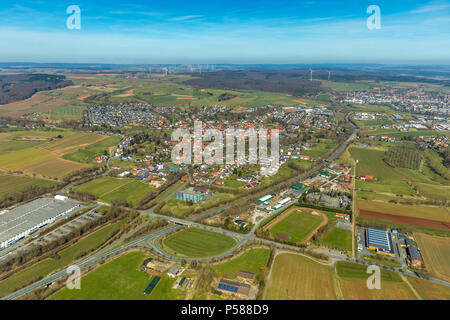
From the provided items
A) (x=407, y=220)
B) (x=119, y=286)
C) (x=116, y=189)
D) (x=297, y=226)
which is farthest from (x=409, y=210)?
(x=116, y=189)

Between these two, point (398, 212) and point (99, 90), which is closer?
point (398, 212)

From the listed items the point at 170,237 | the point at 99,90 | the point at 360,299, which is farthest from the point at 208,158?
the point at 99,90

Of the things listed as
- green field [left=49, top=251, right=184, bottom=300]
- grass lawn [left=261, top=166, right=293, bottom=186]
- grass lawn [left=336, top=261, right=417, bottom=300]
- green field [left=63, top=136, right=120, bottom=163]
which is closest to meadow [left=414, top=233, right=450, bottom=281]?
grass lawn [left=336, top=261, right=417, bottom=300]

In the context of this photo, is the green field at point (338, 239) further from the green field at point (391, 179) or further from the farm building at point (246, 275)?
the green field at point (391, 179)

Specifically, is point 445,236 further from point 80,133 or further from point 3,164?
point 80,133

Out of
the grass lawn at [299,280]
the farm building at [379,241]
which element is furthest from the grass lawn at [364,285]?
the farm building at [379,241]

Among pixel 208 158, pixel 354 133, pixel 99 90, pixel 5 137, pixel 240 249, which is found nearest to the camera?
pixel 240 249

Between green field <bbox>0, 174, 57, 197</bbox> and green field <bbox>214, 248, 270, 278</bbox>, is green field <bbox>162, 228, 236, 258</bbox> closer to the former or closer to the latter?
green field <bbox>214, 248, 270, 278</bbox>
